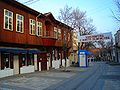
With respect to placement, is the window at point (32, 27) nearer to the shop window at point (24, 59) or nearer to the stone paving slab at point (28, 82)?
the shop window at point (24, 59)

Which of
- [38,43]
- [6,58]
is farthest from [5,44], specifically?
[38,43]

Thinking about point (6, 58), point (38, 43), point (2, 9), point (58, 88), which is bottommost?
point (58, 88)

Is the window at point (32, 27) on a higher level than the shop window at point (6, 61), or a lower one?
higher

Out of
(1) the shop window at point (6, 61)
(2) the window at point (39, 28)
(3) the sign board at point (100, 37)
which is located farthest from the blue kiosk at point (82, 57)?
(1) the shop window at point (6, 61)

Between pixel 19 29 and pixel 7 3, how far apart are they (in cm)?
369

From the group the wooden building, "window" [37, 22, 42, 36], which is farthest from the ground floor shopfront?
"window" [37, 22, 42, 36]

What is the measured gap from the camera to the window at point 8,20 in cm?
2534

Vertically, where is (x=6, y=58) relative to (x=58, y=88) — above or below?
above

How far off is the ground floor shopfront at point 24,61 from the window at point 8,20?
225cm

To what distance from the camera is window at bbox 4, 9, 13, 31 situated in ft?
83.1

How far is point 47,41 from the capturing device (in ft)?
114

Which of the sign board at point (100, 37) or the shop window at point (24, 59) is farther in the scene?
the sign board at point (100, 37)

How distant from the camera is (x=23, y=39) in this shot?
1131 inches

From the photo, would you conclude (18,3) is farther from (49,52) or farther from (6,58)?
(49,52)
